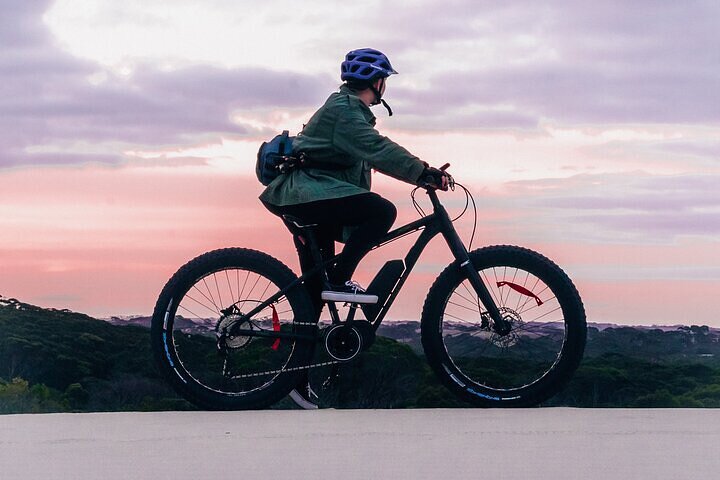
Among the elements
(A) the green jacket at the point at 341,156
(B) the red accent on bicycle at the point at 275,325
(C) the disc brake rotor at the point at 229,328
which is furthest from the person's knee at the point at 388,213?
(C) the disc brake rotor at the point at 229,328

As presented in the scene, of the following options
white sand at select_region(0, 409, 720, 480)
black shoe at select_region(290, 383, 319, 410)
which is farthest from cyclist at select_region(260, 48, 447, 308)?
white sand at select_region(0, 409, 720, 480)

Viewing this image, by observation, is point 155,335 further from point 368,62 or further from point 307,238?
point 368,62

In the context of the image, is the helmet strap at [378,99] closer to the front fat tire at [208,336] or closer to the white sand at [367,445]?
the front fat tire at [208,336]

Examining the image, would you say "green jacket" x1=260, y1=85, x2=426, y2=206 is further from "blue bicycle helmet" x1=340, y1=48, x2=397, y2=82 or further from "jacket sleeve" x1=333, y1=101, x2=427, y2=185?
"blue bicycle helmet" x1=340, y1=48, x2=397, y2=82

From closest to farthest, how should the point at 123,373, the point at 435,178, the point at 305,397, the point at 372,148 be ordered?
the point at 372,148, the point at 435,178, the point at 305,397, the point at 123,373

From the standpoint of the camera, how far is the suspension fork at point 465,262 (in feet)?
24.8

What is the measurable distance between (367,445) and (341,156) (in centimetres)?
212

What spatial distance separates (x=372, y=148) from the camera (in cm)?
734

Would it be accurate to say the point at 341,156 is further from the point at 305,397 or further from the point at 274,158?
the point at 305,397

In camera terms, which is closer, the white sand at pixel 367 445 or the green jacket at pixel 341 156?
the white sand at pixel 367 445

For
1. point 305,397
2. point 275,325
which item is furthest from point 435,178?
point 305,397

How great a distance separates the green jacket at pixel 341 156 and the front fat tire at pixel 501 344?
0.80 m

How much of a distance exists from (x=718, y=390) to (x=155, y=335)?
17.2 metres

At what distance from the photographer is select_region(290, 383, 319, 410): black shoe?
785 cm
